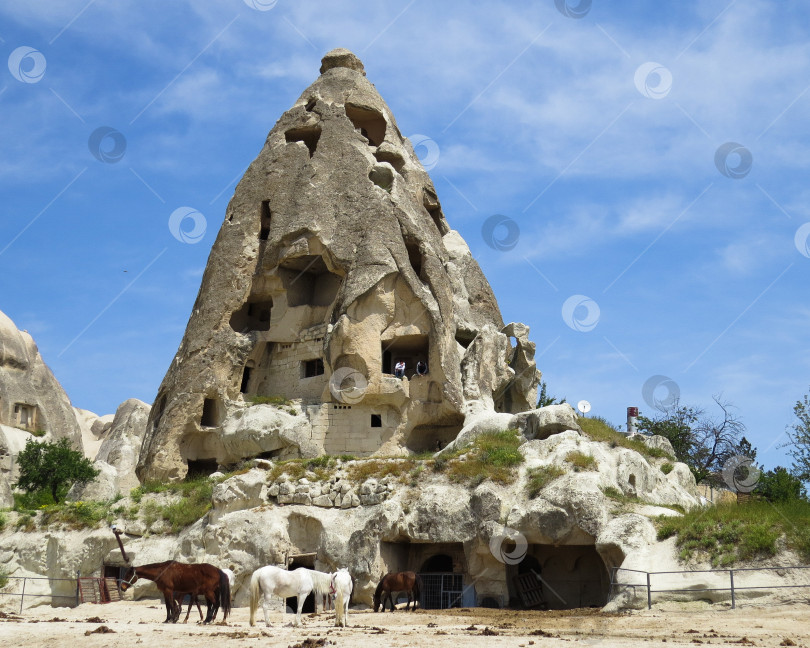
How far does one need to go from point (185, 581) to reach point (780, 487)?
21263 mm

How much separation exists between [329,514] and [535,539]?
18.6 feet

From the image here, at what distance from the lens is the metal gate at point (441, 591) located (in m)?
22.3

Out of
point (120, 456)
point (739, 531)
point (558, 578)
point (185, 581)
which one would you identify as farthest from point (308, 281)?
point (739, 531)

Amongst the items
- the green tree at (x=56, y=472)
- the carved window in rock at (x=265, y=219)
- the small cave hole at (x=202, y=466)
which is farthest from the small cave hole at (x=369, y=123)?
the green tree at (x=56, y=472)

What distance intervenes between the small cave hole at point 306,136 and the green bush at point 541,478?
1935 cm

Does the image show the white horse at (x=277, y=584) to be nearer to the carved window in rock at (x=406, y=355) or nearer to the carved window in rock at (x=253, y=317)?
the carved window in rock at (x=406, y=355)

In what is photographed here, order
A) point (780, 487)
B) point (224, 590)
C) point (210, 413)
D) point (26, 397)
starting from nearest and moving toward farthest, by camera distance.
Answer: point (224, 590), point (780, 487), point (210, 413), point (26, 397)

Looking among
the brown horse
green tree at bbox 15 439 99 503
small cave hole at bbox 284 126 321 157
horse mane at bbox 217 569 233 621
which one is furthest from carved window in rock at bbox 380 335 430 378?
horse mane at bbox 217 569 233 621

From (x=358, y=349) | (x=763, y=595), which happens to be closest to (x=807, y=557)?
(x=763, y=595)

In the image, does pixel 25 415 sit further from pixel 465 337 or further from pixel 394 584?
pixel 394 584

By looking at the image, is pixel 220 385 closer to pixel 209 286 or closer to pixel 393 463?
pixel 209 286

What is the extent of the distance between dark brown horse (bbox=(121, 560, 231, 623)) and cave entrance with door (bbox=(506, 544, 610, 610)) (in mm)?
8062

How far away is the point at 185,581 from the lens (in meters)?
17.8

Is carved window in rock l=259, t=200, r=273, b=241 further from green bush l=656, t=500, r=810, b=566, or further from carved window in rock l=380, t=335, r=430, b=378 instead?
green bush l=656, t=500, r=810, b=566
